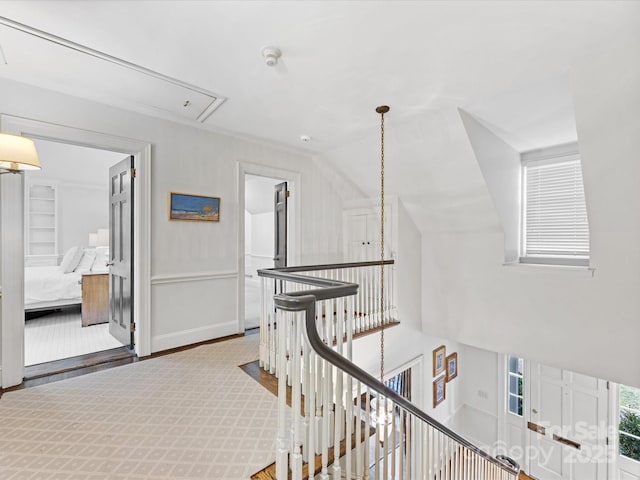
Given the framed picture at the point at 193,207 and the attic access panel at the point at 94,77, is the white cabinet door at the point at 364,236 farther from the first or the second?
the attic access panel at the point at 94,77

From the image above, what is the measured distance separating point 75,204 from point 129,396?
5.89 meters

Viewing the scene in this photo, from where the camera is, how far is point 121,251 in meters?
3.47

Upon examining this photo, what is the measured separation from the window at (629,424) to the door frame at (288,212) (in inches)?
209

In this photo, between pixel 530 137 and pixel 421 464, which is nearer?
pixel 421 464

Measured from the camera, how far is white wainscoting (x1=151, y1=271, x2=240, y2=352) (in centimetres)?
322

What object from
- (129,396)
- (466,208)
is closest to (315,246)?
(466,208)

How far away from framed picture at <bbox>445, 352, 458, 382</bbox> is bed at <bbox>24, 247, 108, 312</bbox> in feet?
20.0

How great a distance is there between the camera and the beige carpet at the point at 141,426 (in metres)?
1.61

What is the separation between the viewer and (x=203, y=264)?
11.5 feet

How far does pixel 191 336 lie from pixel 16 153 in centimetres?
224

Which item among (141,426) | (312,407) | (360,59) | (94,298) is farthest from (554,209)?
(94,298)

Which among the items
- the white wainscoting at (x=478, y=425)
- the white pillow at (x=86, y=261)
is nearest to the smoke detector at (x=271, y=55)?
the white pillow at (x=86, y=261)

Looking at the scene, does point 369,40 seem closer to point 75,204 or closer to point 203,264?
point 203,264

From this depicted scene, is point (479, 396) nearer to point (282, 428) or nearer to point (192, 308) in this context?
point (192, 308)
